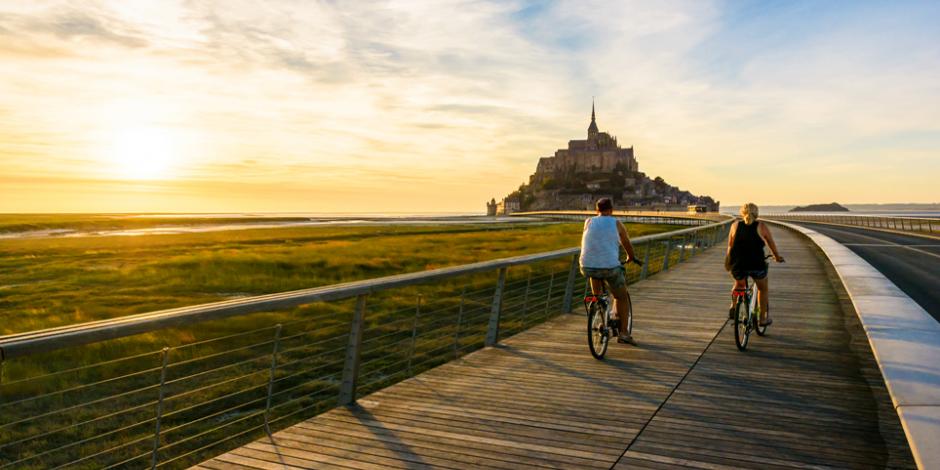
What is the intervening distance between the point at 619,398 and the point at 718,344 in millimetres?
3209

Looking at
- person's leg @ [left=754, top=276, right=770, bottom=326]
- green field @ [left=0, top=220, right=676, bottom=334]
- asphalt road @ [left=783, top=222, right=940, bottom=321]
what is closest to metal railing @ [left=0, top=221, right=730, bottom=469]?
person's leg @ [left=754, top=276, right=770, bottom=326]

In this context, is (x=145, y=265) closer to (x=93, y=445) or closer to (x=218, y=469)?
(x=93, y=445)

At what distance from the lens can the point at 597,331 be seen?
783cm

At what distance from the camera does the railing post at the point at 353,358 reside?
598 cm

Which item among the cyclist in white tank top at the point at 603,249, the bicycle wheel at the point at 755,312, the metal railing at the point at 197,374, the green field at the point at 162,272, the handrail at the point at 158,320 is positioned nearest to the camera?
the handrail at the point at 158,320

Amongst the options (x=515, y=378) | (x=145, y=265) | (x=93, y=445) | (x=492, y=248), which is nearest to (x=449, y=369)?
(x=515, y=378)

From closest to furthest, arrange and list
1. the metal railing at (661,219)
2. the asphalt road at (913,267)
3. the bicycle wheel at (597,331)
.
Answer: the bicycle wheel at (597,331) < the asphalt road at (913,267) < the metal railing at (661,219)

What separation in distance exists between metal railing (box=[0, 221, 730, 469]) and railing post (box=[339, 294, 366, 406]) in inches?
0.4

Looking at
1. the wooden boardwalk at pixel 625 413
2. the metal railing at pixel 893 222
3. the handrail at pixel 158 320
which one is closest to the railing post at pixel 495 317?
the wooden boardwalk at pixel 625 413

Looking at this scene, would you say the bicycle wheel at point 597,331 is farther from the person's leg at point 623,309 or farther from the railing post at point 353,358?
the railing post at point 353,358

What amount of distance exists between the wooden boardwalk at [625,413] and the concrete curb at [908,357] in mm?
337

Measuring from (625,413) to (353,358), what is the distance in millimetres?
2400

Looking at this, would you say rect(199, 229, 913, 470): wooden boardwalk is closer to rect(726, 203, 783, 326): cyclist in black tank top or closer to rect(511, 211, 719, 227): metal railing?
rect(726, 203, 783, 326): cyclist in black tank top

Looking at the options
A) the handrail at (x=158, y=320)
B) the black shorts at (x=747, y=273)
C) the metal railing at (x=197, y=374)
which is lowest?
the metal railing at (x=197, y=374)
